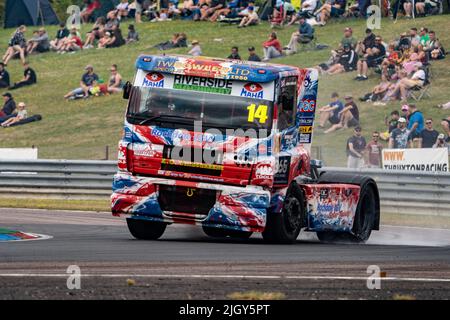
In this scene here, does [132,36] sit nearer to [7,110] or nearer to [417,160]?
[7,110]

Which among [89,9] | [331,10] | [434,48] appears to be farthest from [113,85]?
[434,48]

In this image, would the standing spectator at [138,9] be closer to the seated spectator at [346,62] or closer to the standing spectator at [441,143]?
the seated spectator at [346,62]

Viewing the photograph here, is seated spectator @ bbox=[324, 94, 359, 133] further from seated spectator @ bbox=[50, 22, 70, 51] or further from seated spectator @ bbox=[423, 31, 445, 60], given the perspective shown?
seated spectator @ bbox=[50, 22, 70, 51]

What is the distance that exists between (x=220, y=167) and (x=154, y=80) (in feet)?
5.09

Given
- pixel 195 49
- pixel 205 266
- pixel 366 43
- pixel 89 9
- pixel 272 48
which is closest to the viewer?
pixel 205 266

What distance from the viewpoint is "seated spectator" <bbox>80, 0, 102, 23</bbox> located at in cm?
3962

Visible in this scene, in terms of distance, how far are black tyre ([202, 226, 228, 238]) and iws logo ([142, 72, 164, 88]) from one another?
213cm

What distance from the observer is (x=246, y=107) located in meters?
14.2

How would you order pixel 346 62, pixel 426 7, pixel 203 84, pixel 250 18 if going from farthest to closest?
pixel 250 18, pixel 426 7, pixel 346 62, pixel 203 84

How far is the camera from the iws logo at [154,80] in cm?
1447

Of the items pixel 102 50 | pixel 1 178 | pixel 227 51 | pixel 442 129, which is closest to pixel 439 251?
pixel 442 129

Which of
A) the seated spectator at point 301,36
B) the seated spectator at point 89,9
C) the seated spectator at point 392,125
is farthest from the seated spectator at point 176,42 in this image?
the seated spectator at point 392,125

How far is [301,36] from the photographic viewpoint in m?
31.3
